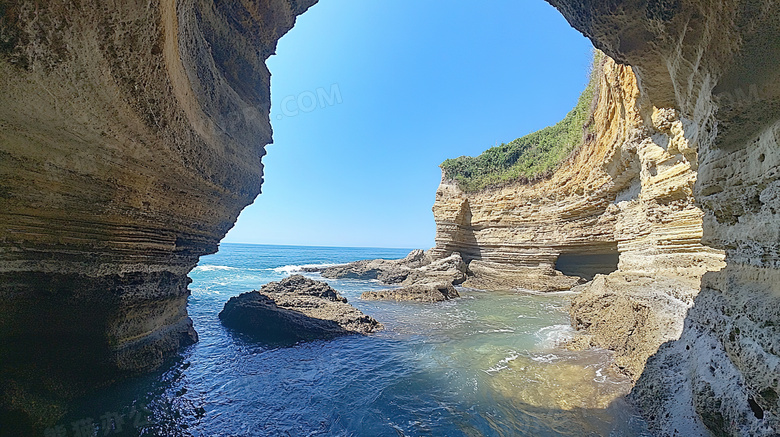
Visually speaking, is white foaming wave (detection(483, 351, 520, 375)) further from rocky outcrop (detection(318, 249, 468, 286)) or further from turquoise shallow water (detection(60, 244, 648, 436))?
rocky outcrop (detection(318, 249, 468, 286))

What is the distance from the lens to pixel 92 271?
429cm

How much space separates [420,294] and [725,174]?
36.5ft

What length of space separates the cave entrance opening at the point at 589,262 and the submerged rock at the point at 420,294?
752cm

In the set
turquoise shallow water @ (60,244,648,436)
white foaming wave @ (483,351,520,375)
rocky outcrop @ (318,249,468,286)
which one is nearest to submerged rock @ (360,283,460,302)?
rocky outcrop @ (318,249,468,286)

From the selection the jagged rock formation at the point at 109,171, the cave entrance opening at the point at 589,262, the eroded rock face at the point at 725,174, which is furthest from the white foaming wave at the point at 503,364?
the cave entrance opening at the point at 589,262

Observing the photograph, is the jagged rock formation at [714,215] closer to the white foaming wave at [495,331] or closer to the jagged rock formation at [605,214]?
the jagged rock formation at [605,214]

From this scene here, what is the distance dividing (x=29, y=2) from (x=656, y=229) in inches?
521

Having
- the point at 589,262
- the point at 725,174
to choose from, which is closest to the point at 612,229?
the point at 589,262

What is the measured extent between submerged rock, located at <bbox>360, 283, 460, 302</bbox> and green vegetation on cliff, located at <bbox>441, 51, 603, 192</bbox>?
9092mm

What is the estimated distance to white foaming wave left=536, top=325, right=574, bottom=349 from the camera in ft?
23.6

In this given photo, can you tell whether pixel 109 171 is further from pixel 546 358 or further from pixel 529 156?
pixel 529 156

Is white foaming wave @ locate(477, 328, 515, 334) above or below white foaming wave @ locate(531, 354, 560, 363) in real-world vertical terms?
below

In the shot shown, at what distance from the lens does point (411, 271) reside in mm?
21203

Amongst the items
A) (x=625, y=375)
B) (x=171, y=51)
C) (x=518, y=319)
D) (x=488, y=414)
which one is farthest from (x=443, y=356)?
(x=171, y=51)
